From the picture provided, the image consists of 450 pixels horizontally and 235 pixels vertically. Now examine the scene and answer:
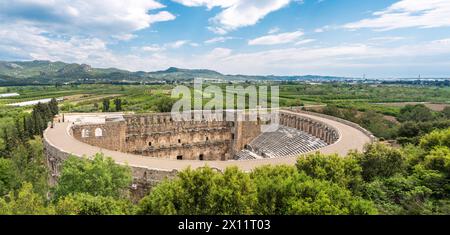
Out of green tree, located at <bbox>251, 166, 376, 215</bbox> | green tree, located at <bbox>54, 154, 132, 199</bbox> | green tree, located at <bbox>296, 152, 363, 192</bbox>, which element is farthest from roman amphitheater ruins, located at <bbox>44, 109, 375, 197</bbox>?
green tree, located at <bbox>251, 166, 376, 215</bbox>

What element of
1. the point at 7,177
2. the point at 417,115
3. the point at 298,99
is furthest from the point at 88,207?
the point at 298,99

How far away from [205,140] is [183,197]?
3280 centimetres

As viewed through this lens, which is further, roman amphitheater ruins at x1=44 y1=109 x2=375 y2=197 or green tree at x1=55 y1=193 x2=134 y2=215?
roman amphitheater ruins at x1=44 y1=109 x2=375 y2=197

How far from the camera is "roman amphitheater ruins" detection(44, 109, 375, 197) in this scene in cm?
3055

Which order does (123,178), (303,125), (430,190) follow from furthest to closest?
(303,125)
(123,178)
(430,190)

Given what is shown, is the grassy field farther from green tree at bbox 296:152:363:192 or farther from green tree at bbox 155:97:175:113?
green tree at bbox 296:152:363:192

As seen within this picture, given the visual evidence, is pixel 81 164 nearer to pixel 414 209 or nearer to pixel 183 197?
pixel 183 197

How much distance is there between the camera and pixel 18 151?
3528cm

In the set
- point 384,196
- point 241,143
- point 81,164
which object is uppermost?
point 81,164

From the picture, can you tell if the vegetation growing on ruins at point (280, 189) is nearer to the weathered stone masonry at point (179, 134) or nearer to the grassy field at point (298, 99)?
the weathered stone masonry at point (179, 134)
